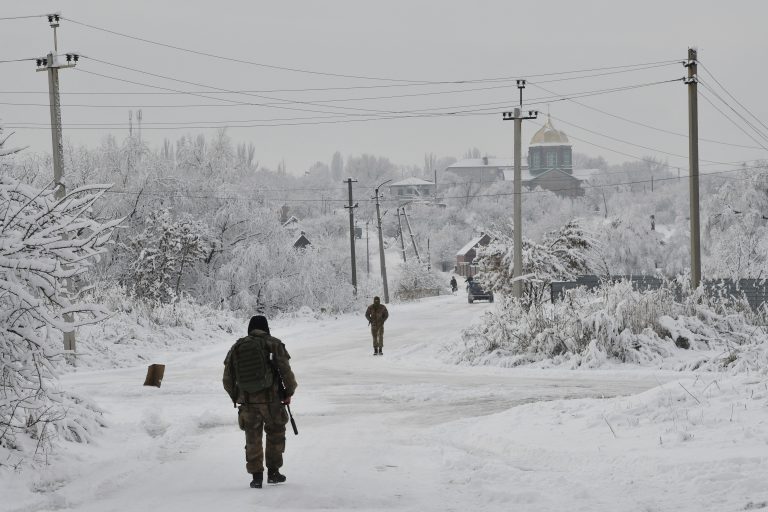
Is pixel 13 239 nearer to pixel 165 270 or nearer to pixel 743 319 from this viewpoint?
pixel 743 319

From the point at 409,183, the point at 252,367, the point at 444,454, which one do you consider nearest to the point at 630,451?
the point at 444,454

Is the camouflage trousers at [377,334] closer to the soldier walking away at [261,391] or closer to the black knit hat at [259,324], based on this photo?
the black knit hat at [259,324]

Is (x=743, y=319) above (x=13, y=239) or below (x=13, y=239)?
below

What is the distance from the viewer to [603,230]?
73.6 meters

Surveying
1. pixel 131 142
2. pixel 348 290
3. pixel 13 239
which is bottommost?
pixel 348 290

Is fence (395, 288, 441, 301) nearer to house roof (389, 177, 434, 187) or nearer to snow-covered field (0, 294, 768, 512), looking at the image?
snow-covered field (0, 294, 768, 512)

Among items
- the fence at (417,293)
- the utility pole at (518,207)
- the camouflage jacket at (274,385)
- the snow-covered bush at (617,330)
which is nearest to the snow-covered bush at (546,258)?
the utility pole at (518,207)

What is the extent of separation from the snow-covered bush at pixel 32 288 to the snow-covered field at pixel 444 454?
0.69 metres

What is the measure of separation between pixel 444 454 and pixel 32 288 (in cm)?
473

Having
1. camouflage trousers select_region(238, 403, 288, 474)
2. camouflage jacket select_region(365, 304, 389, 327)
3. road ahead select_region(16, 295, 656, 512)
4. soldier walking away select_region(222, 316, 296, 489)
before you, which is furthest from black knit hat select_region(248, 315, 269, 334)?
camouflage jacket select_region(365, 304, 389, 327)

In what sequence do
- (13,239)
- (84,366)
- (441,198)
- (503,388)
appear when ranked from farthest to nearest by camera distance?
(441,198), (84,366), (503,388), (13,239)

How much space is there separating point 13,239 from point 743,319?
677 inches

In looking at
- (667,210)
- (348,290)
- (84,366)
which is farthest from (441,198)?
(84,366)

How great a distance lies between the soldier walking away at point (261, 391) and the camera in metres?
9.45
